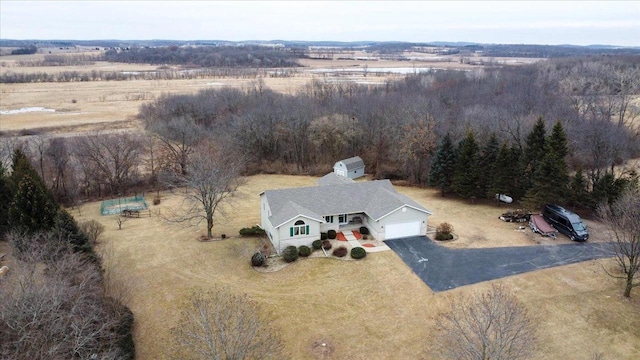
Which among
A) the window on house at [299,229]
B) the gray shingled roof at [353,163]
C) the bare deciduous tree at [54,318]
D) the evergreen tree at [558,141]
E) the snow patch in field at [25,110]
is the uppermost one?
the evergreen tree at [558,141]

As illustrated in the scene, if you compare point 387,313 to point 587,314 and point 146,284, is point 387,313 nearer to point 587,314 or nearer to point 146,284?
point 587,314

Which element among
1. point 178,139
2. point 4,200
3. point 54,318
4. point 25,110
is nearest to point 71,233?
point 54,318

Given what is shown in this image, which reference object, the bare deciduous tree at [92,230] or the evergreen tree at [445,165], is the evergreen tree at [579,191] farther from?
the bare deciduous tree at [92,230]

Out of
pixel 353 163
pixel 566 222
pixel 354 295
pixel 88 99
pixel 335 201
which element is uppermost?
pixel 88 99

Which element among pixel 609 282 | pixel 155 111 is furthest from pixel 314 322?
pixel 155 111

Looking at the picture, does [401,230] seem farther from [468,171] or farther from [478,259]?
[468,171]

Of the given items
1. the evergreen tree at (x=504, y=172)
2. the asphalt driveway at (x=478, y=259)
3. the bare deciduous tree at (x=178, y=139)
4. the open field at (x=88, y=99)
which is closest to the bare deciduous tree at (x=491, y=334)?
the asphalt driveway at (x=478, y=259)
